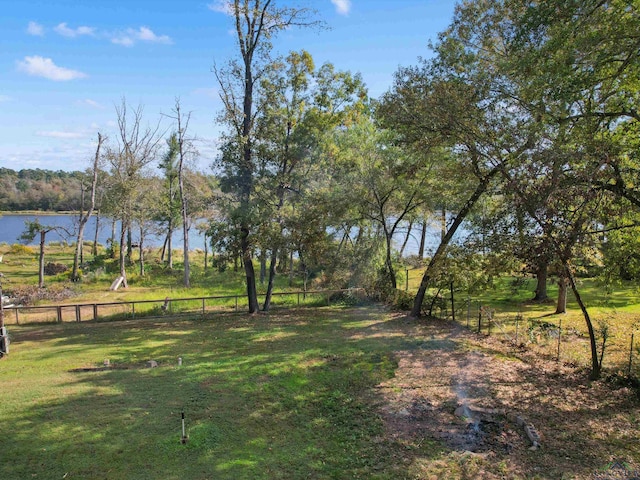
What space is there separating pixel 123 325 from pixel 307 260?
8283 mm

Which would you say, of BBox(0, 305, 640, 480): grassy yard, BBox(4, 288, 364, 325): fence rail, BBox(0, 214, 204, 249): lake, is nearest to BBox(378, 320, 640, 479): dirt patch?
BBox(0, 305, 640, 480): grassy yard

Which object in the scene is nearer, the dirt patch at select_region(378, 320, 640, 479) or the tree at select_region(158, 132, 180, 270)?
the dirt patch at select_region(378, 320, 640, 479)

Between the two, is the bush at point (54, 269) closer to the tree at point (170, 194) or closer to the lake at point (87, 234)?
the lake at point (87, 234)

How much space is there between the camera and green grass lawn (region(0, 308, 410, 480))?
6.52 metres

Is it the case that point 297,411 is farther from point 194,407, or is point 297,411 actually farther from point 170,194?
point 170,194

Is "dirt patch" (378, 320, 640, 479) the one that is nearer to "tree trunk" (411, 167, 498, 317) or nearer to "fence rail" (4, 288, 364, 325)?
"tree trunk" (411, 167, 498, 317)

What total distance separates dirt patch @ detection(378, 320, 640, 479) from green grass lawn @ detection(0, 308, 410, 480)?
2.40 feet

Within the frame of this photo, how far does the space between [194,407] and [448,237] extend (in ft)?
38.1

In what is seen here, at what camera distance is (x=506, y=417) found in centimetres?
838

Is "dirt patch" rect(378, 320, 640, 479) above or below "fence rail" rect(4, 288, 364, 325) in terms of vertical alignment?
below

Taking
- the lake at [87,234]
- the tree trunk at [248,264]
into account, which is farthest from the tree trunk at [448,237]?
the lake at [87,234]

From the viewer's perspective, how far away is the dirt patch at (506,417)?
6.70 meters

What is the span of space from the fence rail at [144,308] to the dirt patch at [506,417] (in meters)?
9.55

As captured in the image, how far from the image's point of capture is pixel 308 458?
6.85 m
